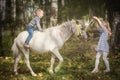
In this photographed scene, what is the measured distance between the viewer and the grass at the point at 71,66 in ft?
34.4

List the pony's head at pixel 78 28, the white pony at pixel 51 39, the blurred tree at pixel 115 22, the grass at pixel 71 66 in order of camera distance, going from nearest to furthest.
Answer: the pony's head at pixel 78 28 < the white pony at pixel 51 39 < the grass at pixel 71 66 < the blurred tree at pixel 115 22

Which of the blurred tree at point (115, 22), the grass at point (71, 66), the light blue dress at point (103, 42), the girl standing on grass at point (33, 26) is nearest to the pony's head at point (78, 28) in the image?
the light blue dress at point (103, 42)

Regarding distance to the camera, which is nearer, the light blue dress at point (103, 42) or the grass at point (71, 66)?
the grass at point (71, 66)

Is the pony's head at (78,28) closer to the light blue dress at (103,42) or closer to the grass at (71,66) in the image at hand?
the light blue dress at (103,42)

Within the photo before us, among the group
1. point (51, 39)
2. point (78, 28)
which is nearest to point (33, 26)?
point (51, 39)

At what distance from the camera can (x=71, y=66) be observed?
40.2 ft

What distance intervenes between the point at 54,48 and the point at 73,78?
43.6 inches

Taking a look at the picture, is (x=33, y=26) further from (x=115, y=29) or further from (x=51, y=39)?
(x=115, y=29)

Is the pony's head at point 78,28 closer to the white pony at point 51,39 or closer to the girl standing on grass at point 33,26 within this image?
the white pony at point 51,39

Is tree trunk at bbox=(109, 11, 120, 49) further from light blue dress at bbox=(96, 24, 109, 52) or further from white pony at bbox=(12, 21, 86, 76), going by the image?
white pony at bbox=(12, 21, 86, 76)

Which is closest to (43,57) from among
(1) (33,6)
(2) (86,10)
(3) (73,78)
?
(3) (73,78)

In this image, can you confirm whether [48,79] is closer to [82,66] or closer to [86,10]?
[82,66]

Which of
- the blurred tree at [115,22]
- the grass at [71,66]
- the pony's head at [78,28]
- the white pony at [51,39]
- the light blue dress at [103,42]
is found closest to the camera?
the pony's head at [78,28]

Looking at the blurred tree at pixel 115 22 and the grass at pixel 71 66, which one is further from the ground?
the blurred tree at pixel 115 22
